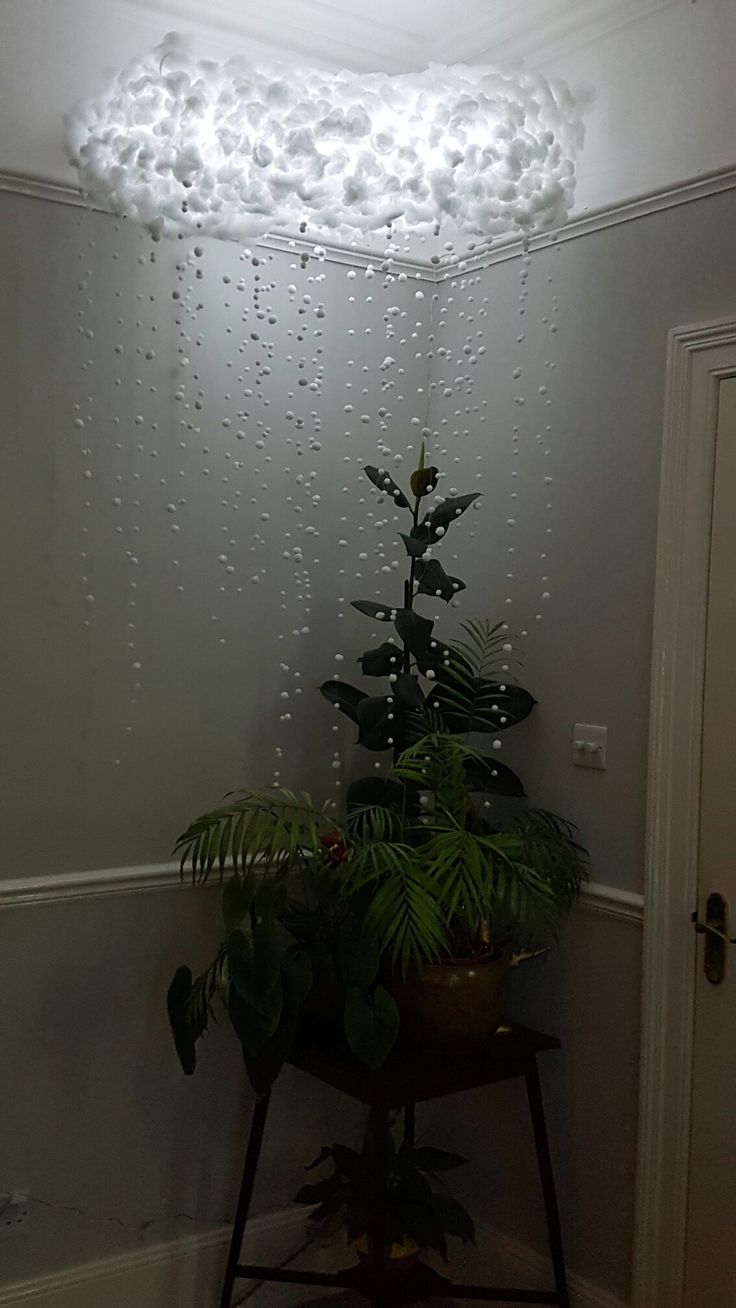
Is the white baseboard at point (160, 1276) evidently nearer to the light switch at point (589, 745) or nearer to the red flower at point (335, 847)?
the red flower at point (335, 847)

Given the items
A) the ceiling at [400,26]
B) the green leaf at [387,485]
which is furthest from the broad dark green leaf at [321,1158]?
the ceiling at [400,26]

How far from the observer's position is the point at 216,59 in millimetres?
2533

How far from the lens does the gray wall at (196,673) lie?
2.37 m

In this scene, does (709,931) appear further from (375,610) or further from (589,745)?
(375,610)

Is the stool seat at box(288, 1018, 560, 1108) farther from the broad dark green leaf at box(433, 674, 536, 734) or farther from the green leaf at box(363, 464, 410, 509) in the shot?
the green leaf at box(363, 464, 410, 509)

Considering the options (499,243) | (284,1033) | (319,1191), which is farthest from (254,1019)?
(499,243)

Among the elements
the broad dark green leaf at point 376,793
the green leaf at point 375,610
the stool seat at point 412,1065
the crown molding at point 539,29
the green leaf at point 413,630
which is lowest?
the stool seat at point 412,1065

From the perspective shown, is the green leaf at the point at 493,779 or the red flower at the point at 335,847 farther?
the green leaf at the point at 493,779

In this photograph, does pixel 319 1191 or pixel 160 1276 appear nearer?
pixel 319 1191

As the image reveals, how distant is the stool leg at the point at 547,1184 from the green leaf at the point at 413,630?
0.86 metres

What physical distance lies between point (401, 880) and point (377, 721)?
0.37 metres

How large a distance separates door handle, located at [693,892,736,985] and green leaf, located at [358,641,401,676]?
781mm

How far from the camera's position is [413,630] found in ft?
8.07

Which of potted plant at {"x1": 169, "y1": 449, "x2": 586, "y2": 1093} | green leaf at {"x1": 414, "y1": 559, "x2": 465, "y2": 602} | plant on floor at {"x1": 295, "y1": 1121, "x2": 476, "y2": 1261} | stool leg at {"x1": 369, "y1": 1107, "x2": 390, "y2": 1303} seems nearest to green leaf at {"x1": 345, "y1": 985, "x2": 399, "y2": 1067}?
potted plant at {"x1": 169, "y1": 449, "x2": 586, "y2": 1093}
